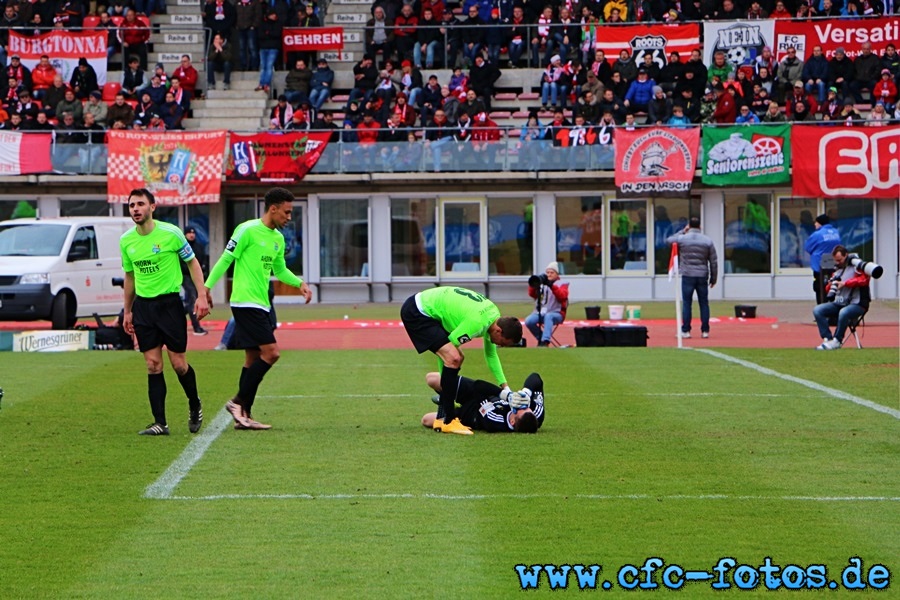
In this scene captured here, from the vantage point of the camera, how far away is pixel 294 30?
4131 cm

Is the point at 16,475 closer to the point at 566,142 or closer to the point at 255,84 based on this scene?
the point at 566,142

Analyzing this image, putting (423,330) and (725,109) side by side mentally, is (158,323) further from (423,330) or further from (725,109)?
(725,109)

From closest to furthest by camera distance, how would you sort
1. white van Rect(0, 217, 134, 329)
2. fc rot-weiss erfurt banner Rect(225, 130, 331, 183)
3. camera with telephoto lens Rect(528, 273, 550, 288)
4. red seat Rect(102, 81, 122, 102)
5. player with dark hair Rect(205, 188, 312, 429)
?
player with dark hair Rect(205, 188, 312, 429), camera with telephoto lens Rect(528, 273, 550, 288), white van Rect(0, 217, 134, 329), fc rot-weiss erfurt banner Rect(225, 130, 331, 183), red seat Rect(102, 81, 122, 102)

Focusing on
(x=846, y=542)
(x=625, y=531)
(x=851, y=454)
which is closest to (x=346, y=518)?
(x=625, y=531)

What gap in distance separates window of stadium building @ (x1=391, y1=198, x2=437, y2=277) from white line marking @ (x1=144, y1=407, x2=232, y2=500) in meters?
24.9

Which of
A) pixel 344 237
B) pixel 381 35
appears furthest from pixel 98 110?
pixel 381 35

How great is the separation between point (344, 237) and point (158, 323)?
26.9m

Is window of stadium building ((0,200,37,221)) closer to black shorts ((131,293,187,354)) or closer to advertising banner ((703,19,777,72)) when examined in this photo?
advertising banner ((703,19,777,72))

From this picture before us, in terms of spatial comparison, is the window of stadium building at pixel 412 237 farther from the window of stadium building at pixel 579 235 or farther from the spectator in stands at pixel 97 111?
the spectator in stands at pixel 97 111

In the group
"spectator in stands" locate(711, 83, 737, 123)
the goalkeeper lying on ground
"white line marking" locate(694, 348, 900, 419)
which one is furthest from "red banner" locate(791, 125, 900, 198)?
the goalkeeper lying on ground

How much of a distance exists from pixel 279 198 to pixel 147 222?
1.08m

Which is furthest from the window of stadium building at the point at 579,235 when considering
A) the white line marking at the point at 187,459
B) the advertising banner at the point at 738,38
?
the white line marking at the point at 187,459

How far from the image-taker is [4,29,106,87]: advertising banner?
4084cm

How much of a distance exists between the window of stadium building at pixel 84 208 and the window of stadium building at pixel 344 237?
225 inches
